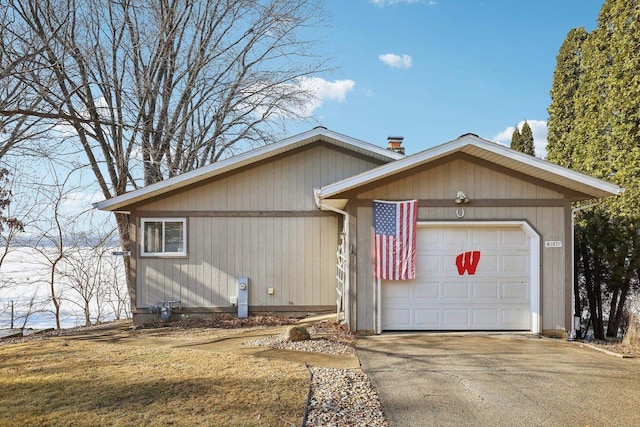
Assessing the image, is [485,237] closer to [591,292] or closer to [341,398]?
[591,292]

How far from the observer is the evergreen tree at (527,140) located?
58.1 ft

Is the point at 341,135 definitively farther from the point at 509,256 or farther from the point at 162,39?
the point at 162,39

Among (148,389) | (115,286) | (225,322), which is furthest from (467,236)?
(115,286)

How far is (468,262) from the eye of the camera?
8195mm

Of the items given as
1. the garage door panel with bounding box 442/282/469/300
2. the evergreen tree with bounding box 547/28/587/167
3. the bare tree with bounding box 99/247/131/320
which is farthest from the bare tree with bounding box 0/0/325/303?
the garage door panel with bounding box 442/282/469/300

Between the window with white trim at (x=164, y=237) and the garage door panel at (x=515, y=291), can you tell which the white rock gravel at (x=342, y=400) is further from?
the window with white trim at (x=164, y=237)

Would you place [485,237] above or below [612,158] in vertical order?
below

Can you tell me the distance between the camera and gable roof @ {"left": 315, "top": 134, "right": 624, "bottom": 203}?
7551 millimetres

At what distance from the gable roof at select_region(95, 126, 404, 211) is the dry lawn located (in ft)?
12.0

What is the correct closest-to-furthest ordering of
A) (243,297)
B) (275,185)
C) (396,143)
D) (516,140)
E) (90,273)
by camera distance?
(243,297)
(275,185)
(396,143)
(90,273)
(516,140)

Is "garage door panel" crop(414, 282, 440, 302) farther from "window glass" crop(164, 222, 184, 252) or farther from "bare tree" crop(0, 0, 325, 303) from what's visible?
"bare tree" crop(0, 0, 325, 303)

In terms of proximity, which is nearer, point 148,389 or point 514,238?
point 148,389

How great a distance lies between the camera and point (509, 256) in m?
8.22

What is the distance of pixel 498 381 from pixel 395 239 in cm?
314
